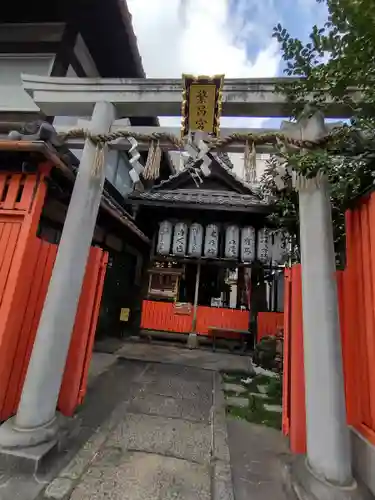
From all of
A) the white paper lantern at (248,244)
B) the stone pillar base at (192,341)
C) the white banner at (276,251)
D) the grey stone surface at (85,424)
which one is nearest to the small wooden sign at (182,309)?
the stone pillar base at (192,341)

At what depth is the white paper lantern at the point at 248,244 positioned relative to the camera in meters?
10.2

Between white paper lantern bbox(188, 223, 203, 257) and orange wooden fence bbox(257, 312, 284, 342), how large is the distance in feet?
11.4

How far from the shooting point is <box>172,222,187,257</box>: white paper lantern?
1052cm

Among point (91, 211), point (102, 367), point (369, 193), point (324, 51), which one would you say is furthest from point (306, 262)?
point (102, 367)

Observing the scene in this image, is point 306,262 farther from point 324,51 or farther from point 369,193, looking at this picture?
point 324,51

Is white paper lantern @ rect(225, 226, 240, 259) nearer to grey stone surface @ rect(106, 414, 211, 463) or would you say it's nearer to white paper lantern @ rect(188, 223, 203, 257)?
white paper lantern @ rect(188, 223, 203, 257)

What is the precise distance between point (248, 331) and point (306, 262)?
7930mm

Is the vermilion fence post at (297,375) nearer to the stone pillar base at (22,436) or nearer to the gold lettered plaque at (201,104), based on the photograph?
the gold lettered plaque at (201,104)

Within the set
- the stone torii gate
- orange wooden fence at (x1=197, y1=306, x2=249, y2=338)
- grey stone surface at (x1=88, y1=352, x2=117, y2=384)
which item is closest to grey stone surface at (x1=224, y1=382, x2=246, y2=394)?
grey stone surface at (x1=88, y1=352, x2=117, y2=384)

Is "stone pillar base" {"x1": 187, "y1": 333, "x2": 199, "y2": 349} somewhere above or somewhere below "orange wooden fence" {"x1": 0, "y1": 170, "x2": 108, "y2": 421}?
below

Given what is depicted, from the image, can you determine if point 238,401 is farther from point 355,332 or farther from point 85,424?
point 355,332

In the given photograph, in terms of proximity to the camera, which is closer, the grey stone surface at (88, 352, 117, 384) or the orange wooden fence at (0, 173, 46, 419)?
the orange wooden fence at (0, 173, 46, 419)

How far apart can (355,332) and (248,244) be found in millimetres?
7193

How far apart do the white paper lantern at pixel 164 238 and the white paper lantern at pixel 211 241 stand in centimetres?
142
